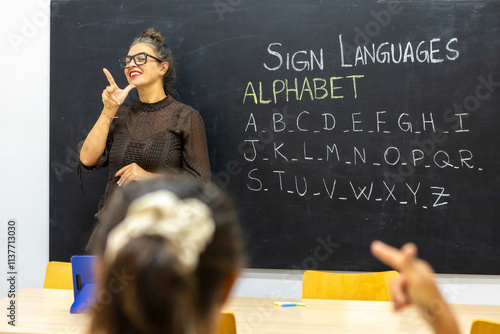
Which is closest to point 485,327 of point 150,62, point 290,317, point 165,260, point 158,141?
point 290,317

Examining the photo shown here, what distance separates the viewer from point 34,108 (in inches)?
137

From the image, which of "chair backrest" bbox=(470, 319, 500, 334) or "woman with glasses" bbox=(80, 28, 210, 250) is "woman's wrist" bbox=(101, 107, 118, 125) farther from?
"chair backrest" bbox=(470, 319, 500, 334)

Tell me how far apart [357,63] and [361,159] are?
0.56 m

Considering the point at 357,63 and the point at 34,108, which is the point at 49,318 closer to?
the point at 34,108

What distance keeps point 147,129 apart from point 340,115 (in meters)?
1.12

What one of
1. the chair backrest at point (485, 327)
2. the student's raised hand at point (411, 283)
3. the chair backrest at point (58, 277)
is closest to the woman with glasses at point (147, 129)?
the chair backrest at point (58, 277)

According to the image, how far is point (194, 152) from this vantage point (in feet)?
9.74

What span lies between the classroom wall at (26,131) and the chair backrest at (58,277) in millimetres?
747

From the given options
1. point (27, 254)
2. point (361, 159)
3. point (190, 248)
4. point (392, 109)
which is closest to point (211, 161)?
point (361, 159)

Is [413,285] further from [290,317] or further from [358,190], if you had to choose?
[358,190]

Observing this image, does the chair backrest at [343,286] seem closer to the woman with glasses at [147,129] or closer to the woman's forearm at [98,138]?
the woman with glasses at [147,129]

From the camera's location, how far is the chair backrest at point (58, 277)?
2.75m

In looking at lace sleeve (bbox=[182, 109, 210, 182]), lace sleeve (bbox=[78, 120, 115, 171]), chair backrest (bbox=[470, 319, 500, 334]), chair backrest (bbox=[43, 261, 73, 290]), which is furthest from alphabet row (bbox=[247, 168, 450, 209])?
chair backrest (bbox=[470, 319, 500, 334])

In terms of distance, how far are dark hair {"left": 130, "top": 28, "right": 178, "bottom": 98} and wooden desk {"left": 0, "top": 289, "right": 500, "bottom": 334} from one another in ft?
4.30
